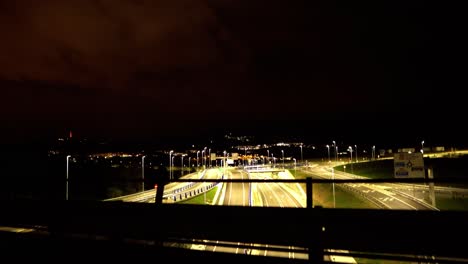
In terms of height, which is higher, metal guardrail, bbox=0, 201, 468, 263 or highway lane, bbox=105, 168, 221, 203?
metal guardrail, bbox=0, 201, 468, 263

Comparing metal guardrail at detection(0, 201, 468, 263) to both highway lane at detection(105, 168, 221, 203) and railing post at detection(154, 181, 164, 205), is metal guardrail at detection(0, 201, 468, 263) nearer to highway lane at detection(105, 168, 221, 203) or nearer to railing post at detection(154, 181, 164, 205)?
railing post at detection(154, 181, 164, 205)

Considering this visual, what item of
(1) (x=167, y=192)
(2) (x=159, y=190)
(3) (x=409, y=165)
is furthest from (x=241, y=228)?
(1) (x=167, y=192)

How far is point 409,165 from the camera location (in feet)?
45.2

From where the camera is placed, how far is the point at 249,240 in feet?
21.3

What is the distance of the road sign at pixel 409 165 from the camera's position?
1363 cm

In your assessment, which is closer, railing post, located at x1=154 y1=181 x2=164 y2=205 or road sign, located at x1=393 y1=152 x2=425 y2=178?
railing post, located at x1=154 y1=181 x2=164 y2=205

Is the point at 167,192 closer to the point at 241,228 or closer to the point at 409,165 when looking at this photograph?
the point at 409,165

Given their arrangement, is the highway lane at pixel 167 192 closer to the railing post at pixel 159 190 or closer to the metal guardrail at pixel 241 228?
the metal guardrail at pixel 241 228

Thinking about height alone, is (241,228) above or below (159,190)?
below

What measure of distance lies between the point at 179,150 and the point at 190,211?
590ft

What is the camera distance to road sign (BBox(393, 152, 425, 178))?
1363cm

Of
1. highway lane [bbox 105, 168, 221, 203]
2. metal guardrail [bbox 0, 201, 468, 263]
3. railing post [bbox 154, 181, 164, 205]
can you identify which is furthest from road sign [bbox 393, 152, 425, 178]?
highway lane [bbox 105, 168, 221, 203]

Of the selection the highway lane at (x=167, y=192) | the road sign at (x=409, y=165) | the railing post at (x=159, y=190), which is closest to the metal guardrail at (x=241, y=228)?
the railing post at (x=159, y=190)

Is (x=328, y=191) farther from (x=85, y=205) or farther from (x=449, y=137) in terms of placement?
(x=449, y=137)
